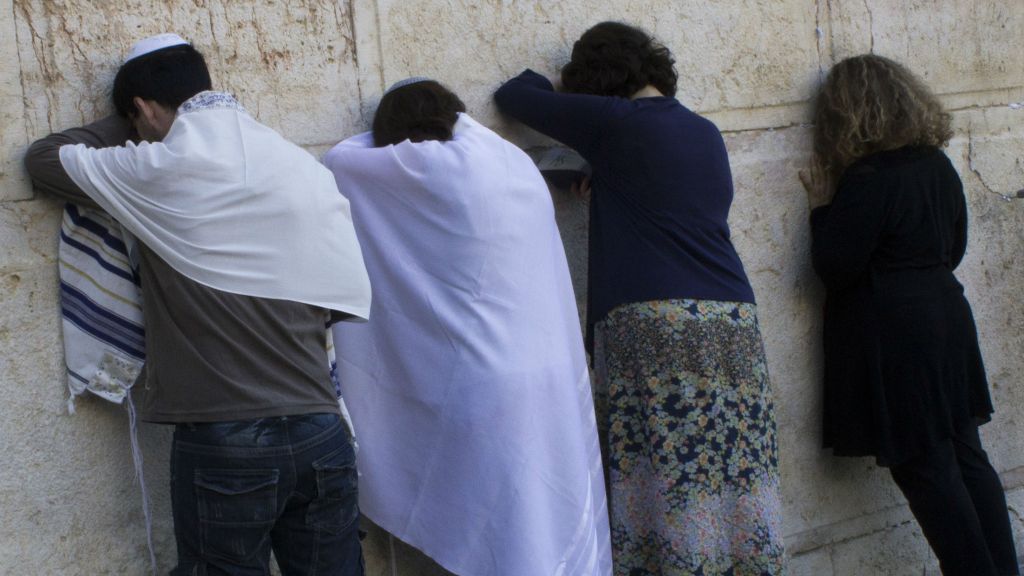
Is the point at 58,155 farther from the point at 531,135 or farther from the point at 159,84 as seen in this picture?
the point at 531,135

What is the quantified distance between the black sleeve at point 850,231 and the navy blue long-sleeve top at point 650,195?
68cm

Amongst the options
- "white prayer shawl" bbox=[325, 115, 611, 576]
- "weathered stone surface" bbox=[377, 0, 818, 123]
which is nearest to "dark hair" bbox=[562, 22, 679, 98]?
"weathered stone surface" bbox=[377, 0, 818, 123]

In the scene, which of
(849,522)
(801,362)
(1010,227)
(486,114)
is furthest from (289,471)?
(1010,227)

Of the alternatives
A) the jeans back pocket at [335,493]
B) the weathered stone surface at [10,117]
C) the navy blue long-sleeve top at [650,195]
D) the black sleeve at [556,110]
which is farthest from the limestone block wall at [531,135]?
the jeans back pocket at [335,493]

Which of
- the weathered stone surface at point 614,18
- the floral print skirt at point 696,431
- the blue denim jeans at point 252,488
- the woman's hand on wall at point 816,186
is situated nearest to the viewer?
the blue denim jeans at point 252,488

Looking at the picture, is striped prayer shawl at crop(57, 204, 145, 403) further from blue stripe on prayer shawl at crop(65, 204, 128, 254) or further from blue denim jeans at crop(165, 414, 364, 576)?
blue denim jeans at crop(165, 414, 364, 576)

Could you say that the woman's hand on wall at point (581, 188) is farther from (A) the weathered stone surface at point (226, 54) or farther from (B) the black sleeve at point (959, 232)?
(B) the black sleeve at point (959, 232)

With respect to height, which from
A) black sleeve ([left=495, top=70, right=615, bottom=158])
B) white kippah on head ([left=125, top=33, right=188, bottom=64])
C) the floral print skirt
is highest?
white kippah on head ([left=125, top=33, right=188, bottom=64])

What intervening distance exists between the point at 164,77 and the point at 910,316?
245 centimetres

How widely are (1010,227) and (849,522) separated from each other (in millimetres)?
1356

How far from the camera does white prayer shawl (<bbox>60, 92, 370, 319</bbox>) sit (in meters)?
2.62

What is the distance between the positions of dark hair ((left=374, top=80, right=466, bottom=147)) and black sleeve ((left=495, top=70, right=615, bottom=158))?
0.95 ft

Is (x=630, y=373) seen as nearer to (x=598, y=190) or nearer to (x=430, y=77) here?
(x=598, y=190)

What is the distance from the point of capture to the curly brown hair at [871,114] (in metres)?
4.06
